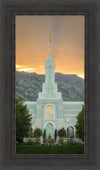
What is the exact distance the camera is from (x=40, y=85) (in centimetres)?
187

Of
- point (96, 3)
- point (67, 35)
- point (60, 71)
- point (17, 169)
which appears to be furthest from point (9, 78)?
point (96, 3)

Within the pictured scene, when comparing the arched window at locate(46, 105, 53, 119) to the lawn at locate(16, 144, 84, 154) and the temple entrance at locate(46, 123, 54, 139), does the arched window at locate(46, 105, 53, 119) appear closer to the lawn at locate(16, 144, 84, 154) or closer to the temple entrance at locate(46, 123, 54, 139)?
the temple entrance at locate(46, 123, 54, 139)

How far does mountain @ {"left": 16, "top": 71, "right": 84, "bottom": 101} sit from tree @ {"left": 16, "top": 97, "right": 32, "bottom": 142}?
0.23 feet

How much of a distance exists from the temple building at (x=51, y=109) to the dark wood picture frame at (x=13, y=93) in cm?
15

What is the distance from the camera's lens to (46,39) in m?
1.84

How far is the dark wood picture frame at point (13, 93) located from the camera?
5.74 ft

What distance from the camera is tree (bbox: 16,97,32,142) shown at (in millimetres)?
1796

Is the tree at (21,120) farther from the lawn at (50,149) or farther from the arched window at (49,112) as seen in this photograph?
the arched window at (49,112)

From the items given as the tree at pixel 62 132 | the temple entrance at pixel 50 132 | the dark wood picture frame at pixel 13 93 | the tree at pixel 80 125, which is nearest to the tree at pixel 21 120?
the dark wood picture frame at pixel 13 93

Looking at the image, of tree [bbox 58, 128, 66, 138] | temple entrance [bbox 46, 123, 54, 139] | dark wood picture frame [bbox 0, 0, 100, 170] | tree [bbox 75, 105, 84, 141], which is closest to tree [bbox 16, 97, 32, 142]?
dark wood picture frame [bbox 0, 0, 100, 170]

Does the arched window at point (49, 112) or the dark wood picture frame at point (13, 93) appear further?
the arched window at point (49, 112)

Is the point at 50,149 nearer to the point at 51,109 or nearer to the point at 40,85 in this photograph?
the point at 51,109

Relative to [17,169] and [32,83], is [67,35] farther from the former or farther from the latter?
[17,169]

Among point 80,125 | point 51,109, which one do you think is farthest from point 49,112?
point 80,125
